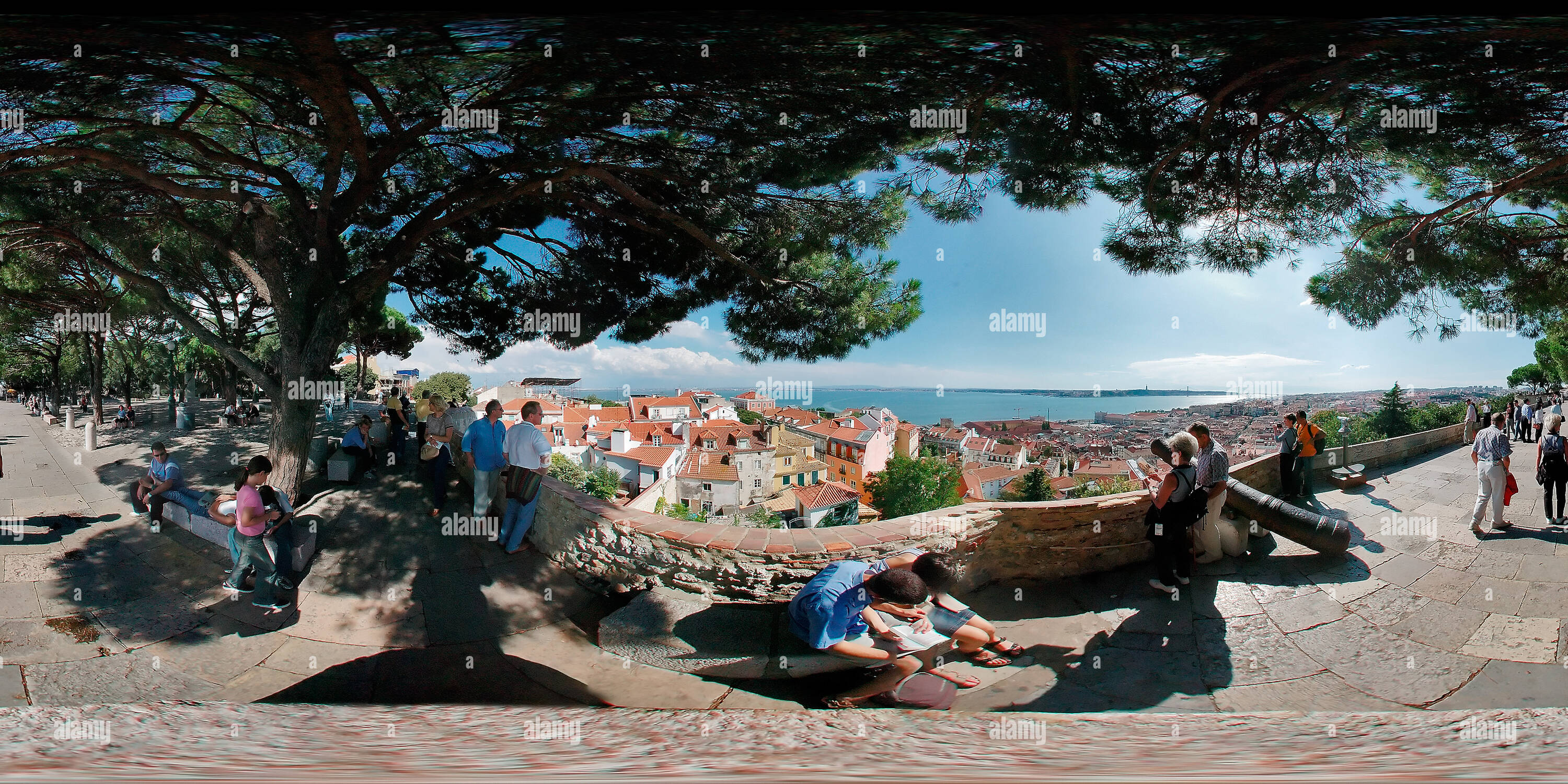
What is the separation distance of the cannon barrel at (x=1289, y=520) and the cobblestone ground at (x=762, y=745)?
19.4 inches

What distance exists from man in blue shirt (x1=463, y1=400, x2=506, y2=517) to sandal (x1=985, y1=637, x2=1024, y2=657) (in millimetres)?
1706

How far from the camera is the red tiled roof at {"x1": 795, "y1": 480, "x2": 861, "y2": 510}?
1423mm

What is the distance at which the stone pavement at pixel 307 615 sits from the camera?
1.21 metres

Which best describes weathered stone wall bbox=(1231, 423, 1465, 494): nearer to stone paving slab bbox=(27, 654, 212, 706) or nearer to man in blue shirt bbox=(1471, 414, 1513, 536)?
man in blue shirt bbox=(1471, 414, 1513, 536)

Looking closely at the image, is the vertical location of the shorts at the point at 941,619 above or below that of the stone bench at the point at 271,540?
below

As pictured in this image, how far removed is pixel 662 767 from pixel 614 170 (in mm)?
1875

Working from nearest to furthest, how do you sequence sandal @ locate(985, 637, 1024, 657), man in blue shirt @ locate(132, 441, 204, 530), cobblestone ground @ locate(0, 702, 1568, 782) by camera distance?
1. cobblestone ground @ locate(0, 702, 1568, 782)
2. sandal @ locate(985, 637, 1024, 657)
3. man in blue shirt @ locate(132, 441, 204, 530)

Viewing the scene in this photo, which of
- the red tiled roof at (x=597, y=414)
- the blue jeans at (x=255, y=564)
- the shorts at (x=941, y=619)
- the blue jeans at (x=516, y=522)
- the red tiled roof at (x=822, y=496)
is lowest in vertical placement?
the shorts at (x=941, y=619)

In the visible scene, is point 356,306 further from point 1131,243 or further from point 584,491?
point 1131,243

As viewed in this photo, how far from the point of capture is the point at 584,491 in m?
1.40

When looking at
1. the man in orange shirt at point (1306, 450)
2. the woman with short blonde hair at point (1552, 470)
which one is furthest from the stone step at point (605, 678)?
the woman with short blonde hair at point (1552, 470)

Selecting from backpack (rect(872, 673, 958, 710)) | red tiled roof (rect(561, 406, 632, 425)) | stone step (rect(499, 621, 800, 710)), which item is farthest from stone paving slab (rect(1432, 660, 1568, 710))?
red tiled roof (rect(561, 406, 632, 425))

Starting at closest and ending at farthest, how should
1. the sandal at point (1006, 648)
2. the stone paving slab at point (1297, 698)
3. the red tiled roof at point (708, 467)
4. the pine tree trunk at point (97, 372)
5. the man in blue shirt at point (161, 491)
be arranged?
the stone paving slab at point (1297, 698), the sandal at point (1006, 648), the man in blue shirt at point (161, 491), the red tiled roof at point (708, 467), the pine tree trunk at point (97, 372)

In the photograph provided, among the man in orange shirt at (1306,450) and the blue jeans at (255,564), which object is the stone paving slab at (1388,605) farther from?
the blue jeans at (255,564)
